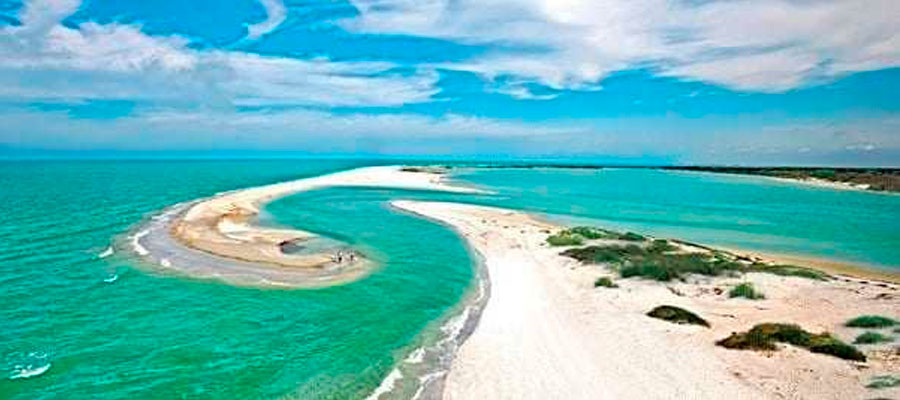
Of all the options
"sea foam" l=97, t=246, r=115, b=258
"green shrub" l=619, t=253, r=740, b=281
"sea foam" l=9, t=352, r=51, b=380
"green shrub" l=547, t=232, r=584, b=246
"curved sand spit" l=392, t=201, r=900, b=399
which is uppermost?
"green shrub" l=619, t=253, r=740, b=281

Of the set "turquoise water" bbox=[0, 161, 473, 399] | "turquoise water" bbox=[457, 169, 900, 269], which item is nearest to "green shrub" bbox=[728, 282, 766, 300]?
"turquoise water" bbox=[0, 161, 473, 399]

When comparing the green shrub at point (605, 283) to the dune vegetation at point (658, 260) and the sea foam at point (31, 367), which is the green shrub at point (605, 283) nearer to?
the dune vegetation at point (658, 260)

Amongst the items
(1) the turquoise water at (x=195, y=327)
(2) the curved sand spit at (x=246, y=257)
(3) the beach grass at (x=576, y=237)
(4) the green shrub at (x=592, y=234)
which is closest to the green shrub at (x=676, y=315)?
(1) the turquoise water at (x=195, y=327)

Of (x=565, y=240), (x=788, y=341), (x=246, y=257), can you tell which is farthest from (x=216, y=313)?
(x=565, y=240)

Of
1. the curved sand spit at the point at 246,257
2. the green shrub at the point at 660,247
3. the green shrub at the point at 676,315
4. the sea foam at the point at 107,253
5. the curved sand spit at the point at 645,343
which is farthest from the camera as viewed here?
the green shrub at the point at 660,247

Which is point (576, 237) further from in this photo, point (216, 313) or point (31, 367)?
point (31, 367)

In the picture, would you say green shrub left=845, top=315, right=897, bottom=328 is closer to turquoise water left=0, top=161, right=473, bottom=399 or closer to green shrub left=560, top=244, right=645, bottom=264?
green shrub left=560, top=244, right=645, bottom=264
